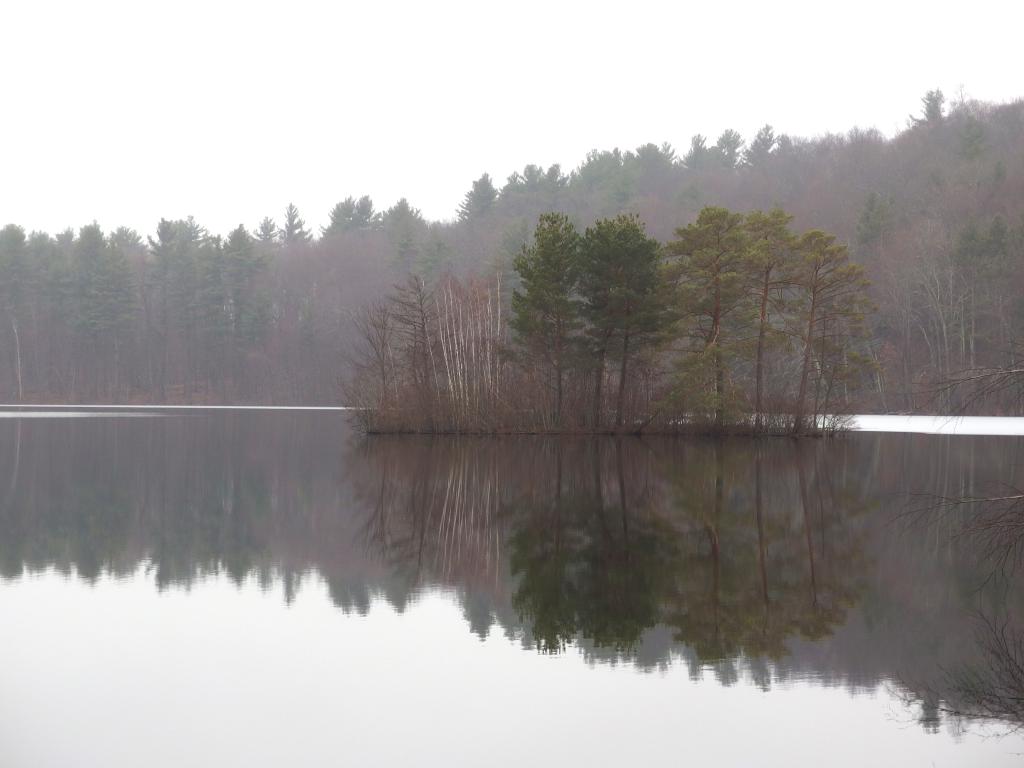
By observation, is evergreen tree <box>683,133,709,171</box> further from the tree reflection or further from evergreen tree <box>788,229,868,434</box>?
the tree reflection

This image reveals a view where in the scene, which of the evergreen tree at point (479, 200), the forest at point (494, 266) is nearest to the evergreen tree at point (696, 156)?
the forest at point (494, 266)

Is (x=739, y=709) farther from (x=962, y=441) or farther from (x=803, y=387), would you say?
A: (x=803, y=387)

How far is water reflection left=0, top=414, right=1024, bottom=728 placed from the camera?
7824mm

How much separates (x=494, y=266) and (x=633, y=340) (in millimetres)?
27457

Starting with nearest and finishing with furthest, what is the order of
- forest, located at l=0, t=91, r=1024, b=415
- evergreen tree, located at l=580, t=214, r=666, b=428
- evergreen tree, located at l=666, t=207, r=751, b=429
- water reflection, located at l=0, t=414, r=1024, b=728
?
water reflection, located at l=0, t=414, r=1024, b=728 → evergreen tree, located at l=666, t=207, r=751, b=429 → evergreen tree, located at l=580, t=214, r=666, b=428 → forest, located at l=0, t=91, r=1024, b=415

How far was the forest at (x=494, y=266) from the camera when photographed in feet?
192

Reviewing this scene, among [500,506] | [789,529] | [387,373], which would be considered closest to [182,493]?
[500,506]

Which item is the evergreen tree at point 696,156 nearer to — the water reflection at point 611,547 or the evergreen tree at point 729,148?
the evergreen tree at point 729,148

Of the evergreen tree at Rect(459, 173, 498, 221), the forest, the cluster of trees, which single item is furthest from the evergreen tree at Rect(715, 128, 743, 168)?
the cluster of trees

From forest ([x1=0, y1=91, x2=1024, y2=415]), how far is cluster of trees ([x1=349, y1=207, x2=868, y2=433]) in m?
Result: 1.82

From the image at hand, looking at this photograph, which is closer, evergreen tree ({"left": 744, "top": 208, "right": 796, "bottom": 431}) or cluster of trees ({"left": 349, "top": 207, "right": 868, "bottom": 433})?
evergreen tree ({"left": 744, "top": 208, "right": 796, "bottom": 431})

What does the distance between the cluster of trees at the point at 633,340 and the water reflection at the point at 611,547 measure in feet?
40.9

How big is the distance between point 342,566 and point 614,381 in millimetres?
31315

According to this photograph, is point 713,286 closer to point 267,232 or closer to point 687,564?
point 687,564
